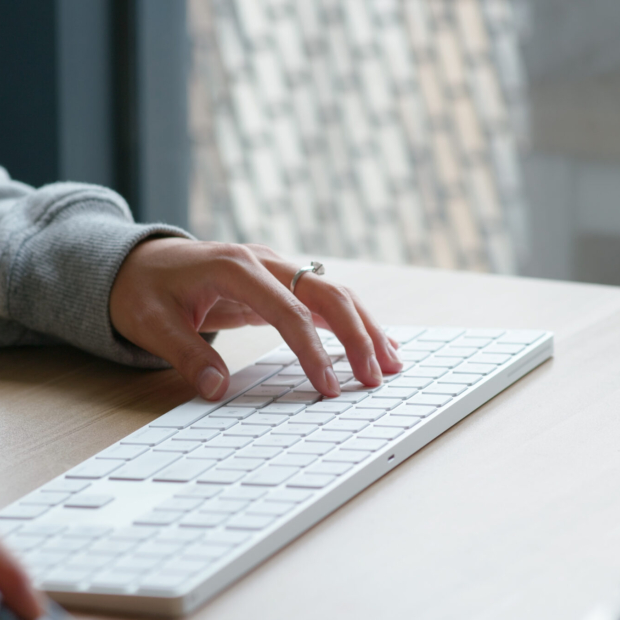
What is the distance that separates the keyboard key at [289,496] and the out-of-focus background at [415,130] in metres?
2.43

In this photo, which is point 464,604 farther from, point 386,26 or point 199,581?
point 386,26

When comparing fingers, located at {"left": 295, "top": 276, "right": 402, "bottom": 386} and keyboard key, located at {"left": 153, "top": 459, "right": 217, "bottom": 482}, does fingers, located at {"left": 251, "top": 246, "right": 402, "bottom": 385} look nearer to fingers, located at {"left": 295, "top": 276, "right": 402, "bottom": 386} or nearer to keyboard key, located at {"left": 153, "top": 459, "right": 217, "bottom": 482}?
fingers, located at {"left": 295, "top": 276, "right": 402, "bottom": 386}

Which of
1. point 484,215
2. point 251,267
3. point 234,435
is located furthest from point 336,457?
point 484,215

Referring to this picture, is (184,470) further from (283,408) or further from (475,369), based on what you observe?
(475,369)

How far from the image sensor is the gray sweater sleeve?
0.60 meters

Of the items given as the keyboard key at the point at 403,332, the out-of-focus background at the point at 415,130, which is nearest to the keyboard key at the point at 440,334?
the keyboard key at the point at 403,332

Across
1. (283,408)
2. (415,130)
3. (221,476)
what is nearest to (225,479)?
(221,476)

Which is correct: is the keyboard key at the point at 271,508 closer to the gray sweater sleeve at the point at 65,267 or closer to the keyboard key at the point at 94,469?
the keyboard key at the point at 94,469

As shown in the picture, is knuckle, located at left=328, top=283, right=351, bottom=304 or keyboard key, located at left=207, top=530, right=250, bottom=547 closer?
keyboard key, located at left=207, top=530, right=250, bottom=547

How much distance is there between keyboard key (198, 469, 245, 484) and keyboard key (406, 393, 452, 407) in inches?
5.2

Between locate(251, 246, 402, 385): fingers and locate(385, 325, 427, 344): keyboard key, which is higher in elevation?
locate(251, 246, 402, 385): fingers

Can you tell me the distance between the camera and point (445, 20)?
2.96 m

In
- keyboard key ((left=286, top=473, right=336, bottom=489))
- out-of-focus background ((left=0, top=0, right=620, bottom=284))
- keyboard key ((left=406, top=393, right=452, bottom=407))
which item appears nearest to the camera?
keyboard key ((left=286, top=473, right=336, bottom=489))

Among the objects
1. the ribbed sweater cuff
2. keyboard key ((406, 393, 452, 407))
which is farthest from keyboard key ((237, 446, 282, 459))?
the ribbed sweater cuff
